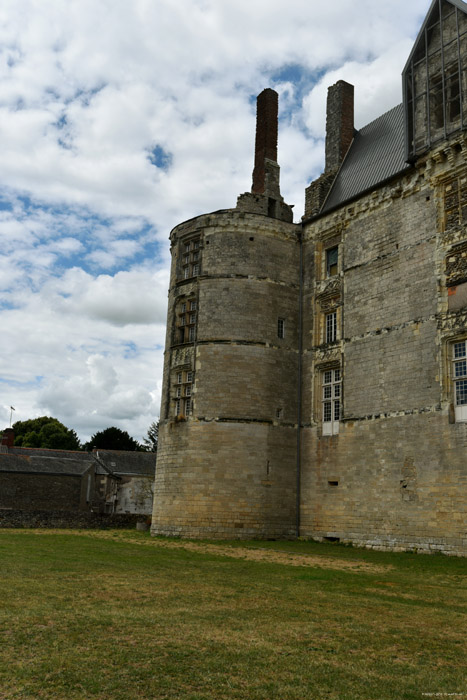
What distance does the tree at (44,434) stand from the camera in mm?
72562

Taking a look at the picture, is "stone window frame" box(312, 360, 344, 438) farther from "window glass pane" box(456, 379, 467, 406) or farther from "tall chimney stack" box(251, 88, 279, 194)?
"tall chimney stack" box(251, 88, 279, 194)

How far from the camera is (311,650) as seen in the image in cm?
641

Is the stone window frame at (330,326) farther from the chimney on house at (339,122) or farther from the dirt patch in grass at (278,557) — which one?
the dirt patch in grass at (278,557)

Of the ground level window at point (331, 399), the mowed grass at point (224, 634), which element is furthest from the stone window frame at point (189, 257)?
the mowed grass at point (224, 634)

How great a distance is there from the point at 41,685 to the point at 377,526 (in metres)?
19.6

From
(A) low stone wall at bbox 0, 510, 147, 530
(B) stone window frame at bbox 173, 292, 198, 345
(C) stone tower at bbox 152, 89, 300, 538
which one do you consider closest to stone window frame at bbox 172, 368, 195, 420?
(C) stone tower at bbox 152, 89, 300, 538

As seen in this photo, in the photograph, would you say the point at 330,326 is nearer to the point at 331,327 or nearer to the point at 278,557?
the point at 331,327

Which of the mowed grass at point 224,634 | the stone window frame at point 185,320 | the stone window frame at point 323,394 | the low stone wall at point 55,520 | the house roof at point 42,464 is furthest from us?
the house roof at point 42,464

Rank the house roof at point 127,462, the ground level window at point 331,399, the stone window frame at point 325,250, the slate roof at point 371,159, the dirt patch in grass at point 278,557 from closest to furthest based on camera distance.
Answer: the dirt patch in grass at point 278,557, the ground level window at point 331,399, the slate roof at point 371,159, the stone window frame at point 325,250, the house roof at point 127,462

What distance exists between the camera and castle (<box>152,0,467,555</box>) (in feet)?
71.9

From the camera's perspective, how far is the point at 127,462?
195 feet

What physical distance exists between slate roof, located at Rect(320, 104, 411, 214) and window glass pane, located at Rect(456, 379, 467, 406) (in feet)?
31.8

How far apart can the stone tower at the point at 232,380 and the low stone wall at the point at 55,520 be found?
7.45 m

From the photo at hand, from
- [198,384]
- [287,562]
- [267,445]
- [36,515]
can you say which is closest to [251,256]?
[198,384]
